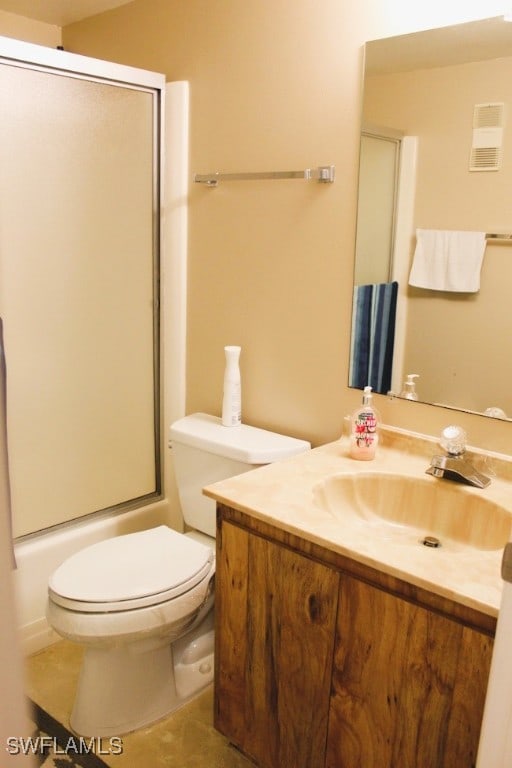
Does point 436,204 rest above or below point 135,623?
above

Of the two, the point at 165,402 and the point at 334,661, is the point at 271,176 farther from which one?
the point at 334,661

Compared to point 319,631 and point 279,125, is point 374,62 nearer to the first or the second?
point 279,125

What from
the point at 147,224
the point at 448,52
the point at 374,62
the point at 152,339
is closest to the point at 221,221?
the point at 147,224

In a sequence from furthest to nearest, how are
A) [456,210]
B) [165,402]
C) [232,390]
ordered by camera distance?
[165,402] → [232,390] → [456,210]

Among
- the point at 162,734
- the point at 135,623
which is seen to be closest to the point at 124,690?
the point at 162,734

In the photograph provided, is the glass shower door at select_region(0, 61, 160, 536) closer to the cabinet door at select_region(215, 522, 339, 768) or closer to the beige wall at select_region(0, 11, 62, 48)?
the beige wall at select_region(0, 11, 62, 48)

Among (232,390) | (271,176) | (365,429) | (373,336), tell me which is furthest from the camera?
(232,390)

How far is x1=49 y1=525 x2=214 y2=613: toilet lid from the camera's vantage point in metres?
1.60

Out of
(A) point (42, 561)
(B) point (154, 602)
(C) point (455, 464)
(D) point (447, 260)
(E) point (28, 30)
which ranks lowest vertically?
(A) point (42, 561)

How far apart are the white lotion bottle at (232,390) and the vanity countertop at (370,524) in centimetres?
39

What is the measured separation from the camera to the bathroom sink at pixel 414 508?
145cm

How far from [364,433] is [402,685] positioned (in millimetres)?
648

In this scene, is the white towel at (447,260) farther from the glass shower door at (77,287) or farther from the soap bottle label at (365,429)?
the glass shower door at (77,287)

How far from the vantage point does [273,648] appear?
56.6 inches
